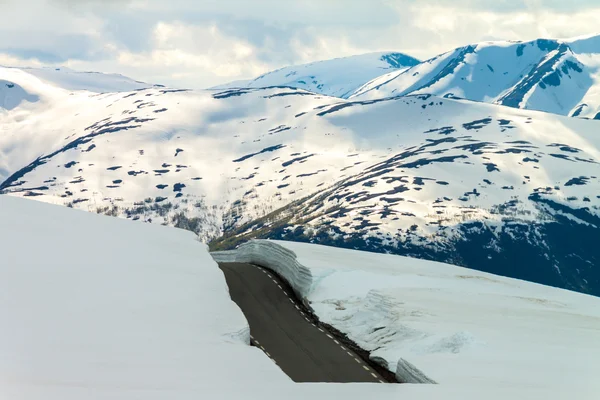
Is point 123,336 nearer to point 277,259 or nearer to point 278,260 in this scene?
point 278,260

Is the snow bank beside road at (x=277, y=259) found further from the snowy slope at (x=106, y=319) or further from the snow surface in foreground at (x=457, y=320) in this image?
the snowy slope at (x=106, y=319)

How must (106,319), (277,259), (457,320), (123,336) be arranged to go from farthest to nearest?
(277,259), (457,320), (106,319), (123,336)

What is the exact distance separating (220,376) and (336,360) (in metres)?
15.2

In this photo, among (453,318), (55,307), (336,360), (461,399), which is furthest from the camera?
(453,318)

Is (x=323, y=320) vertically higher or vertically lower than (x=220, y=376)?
lower

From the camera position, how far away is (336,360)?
4028cm

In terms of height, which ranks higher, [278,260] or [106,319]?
[106,319]

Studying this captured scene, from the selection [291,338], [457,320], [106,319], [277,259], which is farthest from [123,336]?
[277,259]

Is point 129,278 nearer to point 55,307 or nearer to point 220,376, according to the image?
point 55,307

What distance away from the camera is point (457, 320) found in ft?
148

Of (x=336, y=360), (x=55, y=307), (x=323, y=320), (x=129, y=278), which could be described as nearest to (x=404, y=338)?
(x=336, y=360)

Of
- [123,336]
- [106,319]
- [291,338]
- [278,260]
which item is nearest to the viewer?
[123,336]

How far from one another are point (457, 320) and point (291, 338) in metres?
11.3

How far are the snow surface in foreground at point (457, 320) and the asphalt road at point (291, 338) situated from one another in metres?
1.59
